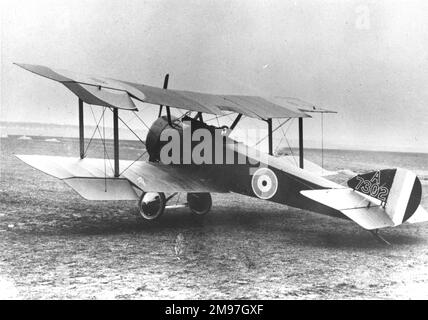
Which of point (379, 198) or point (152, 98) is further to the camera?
point (152, 98)

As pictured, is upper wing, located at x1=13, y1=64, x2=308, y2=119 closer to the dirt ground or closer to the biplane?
the biplane

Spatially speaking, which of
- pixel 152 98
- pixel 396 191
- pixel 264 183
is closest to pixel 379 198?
pixel 396 191

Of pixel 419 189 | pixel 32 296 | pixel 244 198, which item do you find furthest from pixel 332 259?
pixel 244 198

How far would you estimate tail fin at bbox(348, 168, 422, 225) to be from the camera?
5.98 m

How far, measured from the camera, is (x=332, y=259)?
5449mm

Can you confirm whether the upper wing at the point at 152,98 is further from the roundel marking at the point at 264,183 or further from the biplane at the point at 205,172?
the roundel marking at the point at 264,183

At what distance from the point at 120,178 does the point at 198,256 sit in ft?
7.27

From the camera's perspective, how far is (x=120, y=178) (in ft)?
23.1
